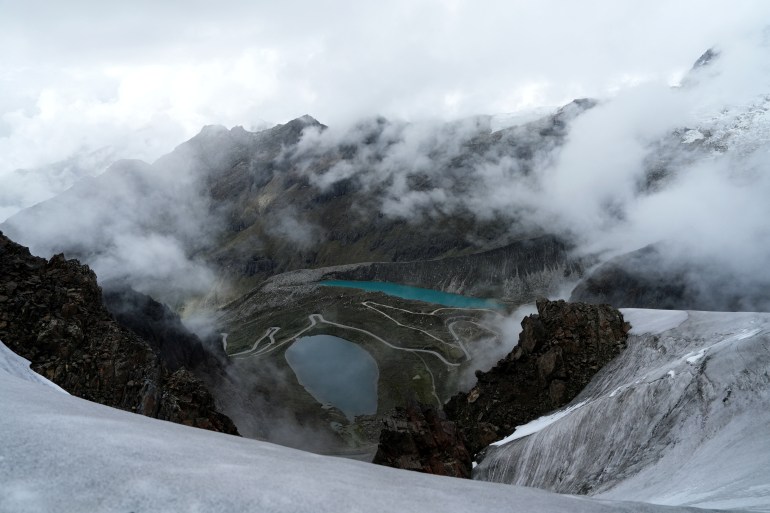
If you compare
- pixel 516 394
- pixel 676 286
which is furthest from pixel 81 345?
pixel 676 286

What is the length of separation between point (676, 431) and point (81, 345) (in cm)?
4737

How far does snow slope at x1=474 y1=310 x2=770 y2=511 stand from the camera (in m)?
18.2

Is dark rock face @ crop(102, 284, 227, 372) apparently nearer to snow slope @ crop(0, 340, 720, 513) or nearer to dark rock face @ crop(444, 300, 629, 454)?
dark rock face @ crop(444, 300, 629, 454)

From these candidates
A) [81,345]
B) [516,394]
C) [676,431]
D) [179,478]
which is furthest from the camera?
[516,394]

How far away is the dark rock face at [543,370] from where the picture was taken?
168 feet

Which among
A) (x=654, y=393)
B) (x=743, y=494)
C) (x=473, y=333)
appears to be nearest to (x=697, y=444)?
(x=654, y=393)

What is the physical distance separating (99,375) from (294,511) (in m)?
42.3

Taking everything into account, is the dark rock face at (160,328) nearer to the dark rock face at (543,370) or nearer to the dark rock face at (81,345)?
the dark rock face at (81,345)

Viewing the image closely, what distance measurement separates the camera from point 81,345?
4262cm

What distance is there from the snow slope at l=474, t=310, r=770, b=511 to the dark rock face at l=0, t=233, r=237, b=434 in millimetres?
32437

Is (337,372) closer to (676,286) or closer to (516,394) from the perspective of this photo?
(516,394)

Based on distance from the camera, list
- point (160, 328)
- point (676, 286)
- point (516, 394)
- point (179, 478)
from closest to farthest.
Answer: point (179, 478) < point (516, 394) < point (160, 328) < point (676, 286)

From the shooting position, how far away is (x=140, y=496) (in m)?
6.65

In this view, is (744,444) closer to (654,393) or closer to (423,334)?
(654,393)
